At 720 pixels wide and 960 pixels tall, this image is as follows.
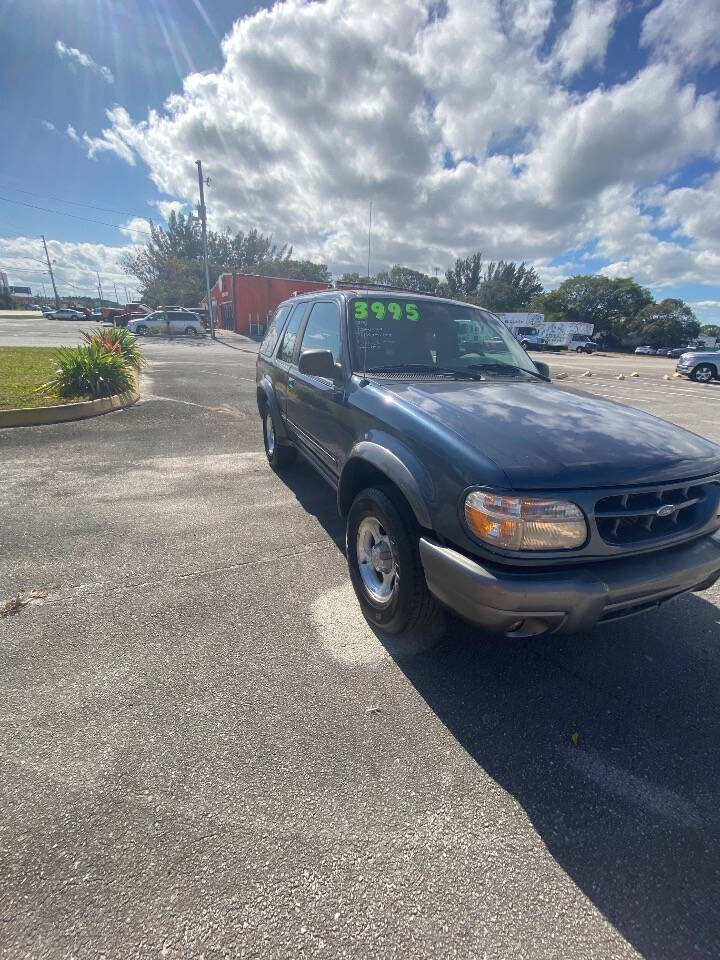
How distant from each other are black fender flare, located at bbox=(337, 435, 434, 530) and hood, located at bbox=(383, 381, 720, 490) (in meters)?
0.24

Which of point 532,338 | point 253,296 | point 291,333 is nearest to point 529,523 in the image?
point 291,333

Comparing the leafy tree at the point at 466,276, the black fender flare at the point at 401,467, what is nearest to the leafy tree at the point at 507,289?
the leafy tree at the point at 466,276

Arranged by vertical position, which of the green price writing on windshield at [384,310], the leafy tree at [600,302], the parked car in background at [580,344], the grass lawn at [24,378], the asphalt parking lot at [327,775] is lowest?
the parked car in background at [580,344]

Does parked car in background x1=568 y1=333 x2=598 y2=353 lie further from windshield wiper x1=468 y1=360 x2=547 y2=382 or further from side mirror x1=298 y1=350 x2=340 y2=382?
side mirror x1=298 y1=350 x2=340 y2=382

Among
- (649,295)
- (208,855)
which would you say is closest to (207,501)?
(208,855)

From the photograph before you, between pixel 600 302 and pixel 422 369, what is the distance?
77.2 meters

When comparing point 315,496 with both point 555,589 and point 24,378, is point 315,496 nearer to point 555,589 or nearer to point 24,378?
point 555,589

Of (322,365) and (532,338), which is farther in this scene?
(532,338)

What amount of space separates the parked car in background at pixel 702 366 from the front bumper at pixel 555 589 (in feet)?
73.4

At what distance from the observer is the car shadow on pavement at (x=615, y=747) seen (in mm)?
1450

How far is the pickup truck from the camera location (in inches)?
72.2

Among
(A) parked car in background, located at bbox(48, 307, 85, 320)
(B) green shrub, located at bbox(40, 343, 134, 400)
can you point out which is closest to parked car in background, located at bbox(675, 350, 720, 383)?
(B) green shrub, located at bbox(40, 343, 134, 400)

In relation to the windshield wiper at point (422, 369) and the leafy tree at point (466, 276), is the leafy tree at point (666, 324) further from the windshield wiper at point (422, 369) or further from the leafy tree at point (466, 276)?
the windshield wiper at point (422, 369)

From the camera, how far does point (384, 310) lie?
3.36 metres
